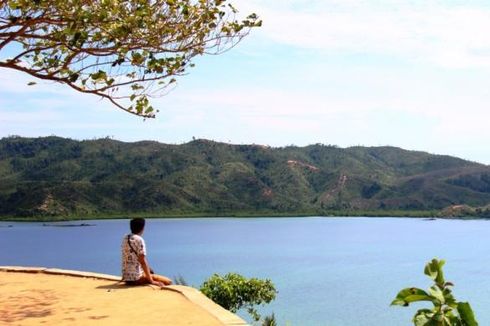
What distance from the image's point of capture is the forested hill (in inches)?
4852

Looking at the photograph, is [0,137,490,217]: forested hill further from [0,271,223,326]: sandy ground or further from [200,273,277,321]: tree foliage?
[0,271,223,326]: sandy ground

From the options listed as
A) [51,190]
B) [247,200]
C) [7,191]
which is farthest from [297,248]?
[7,191]

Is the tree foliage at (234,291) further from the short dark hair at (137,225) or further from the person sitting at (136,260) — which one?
the short dark hair at (137,225)

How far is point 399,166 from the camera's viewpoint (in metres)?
173

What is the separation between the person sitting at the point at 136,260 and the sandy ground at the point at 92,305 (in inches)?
6.5

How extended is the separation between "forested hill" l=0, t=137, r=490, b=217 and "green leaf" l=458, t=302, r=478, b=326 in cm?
11722

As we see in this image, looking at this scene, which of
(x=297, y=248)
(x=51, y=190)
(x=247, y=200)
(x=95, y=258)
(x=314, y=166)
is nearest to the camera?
(x=95, y=258)

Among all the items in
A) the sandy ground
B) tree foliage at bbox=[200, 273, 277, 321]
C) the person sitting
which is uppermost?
the person sitting

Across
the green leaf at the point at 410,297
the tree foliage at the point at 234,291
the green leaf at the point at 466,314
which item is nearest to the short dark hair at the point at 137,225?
the green leaf at the point at 410,297

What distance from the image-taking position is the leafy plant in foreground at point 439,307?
471cm

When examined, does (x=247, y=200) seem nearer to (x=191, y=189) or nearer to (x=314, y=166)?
(x=191, y=189)

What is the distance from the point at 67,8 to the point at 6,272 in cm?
605

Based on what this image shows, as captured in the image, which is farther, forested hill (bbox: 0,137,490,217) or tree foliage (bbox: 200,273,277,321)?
forested hill (bbox: 0,137,490,217)

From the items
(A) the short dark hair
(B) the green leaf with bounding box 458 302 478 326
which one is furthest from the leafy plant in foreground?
(A) the short dark hair
